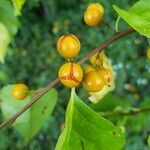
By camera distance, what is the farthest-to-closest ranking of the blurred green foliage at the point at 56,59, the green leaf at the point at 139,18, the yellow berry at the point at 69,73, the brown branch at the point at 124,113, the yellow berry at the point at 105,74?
the blurred green foliage at the point at 56,59, the brown branch at the point at 124,113, the yellow berry at the point at 105,74, the yellow berry at the point at 69,73, the green leaf at the point at 139,18

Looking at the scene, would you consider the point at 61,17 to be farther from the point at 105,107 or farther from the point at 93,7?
the point at 93,7

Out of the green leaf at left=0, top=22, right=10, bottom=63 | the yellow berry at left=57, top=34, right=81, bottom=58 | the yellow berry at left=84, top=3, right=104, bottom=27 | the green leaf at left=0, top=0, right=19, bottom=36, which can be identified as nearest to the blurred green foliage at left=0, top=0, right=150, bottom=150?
the green leaf at left=0, top=0, right=19, bottom=36

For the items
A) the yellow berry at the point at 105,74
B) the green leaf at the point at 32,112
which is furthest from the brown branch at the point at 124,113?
the yellow berry at the point at 105,74

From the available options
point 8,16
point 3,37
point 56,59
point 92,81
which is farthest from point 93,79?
point 56,59

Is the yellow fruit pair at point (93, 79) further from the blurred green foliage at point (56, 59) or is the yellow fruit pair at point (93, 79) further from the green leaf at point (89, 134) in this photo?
the blurred green foliage at point (56, 59)

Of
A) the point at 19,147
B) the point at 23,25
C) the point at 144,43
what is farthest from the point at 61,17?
the point at 19,147

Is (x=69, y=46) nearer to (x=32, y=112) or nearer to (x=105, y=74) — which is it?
(x=105, y=74)

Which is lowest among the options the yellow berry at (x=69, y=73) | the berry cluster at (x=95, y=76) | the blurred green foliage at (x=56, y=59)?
the blurred green foliage at (x=56, y=59)
